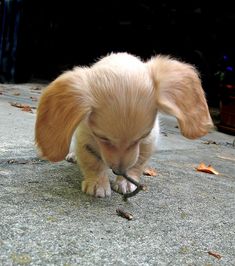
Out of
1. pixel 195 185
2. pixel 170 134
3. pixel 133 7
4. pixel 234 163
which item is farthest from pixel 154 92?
pixel 133 7

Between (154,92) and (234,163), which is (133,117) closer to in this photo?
(154,92)

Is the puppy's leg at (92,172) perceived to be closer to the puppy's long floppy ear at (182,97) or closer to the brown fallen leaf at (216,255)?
the puppy's long floppy ear at (182,97)

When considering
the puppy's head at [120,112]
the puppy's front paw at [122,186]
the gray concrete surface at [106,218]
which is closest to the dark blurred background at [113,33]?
the gray concrete surface at [106,218]

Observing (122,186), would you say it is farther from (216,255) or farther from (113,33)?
(113,33)

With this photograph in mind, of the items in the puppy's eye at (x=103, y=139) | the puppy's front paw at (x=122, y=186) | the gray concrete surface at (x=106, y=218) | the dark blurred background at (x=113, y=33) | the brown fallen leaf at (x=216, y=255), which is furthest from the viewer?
the dark blurred background at (x=113, y=33)

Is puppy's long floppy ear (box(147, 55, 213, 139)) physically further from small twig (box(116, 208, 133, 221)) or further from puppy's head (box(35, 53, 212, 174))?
small twig (box(116, 208, 133, 221))
